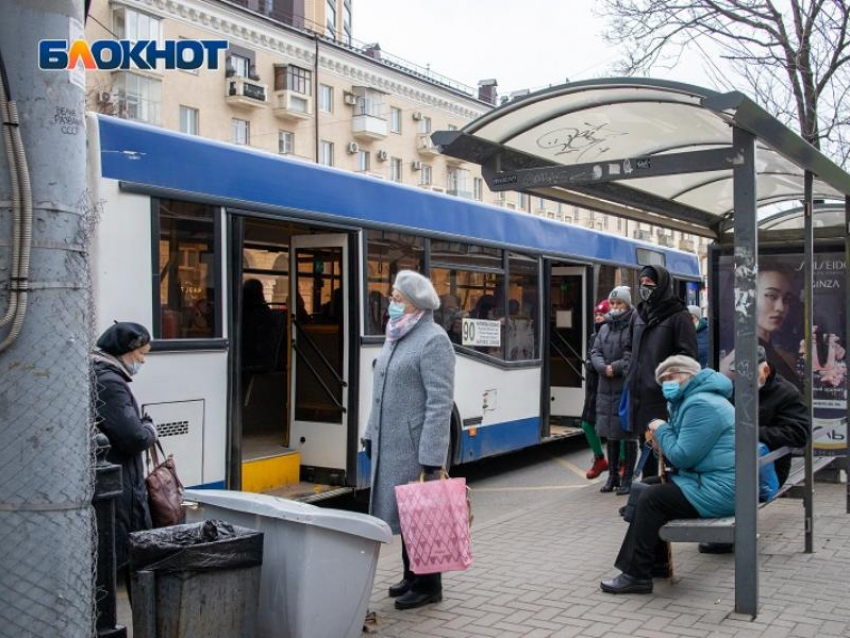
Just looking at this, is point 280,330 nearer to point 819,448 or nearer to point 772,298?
point 772,298

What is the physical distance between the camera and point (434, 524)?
472 centimetres

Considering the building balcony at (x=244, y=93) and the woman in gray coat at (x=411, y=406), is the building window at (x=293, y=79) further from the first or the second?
the woman in gray coat at (x=411, y=406)

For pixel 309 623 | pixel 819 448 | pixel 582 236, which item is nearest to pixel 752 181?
pixel 309 623

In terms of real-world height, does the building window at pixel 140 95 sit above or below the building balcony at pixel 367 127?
below

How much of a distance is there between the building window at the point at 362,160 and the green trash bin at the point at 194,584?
3873 cm

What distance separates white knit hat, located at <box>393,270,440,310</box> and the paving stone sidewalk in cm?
165

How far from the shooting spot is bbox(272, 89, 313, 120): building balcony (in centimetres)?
3716

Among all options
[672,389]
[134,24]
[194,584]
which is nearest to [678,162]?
[672,389]

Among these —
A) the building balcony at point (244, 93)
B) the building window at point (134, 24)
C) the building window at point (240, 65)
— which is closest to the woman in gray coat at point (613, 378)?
the building window at point (134, 24)

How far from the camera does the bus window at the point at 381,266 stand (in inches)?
311

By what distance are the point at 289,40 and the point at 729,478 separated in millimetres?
35130

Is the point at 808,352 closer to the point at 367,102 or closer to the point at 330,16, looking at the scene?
the point at 367,102

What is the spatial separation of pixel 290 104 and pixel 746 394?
34203 millimetres

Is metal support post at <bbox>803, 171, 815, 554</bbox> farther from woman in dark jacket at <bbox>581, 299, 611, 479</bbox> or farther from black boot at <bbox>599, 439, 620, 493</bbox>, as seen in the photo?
woman in dark jacket at <bbox>581, 299, 611, 479</bbox>
